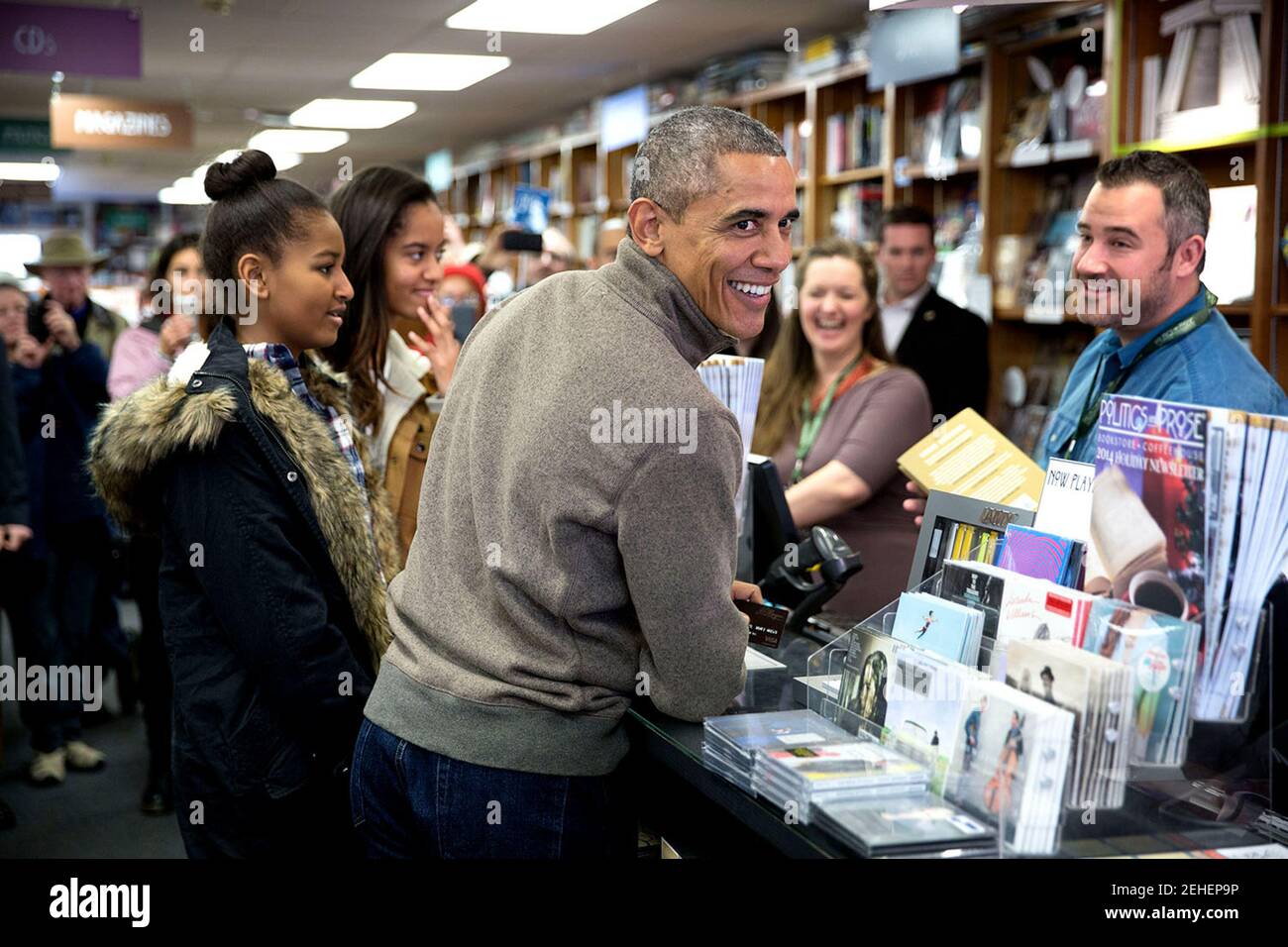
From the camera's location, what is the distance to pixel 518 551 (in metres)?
1.49

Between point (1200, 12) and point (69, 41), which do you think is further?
point (69, 41)

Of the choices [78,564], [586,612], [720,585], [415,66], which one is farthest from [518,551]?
[415,66]

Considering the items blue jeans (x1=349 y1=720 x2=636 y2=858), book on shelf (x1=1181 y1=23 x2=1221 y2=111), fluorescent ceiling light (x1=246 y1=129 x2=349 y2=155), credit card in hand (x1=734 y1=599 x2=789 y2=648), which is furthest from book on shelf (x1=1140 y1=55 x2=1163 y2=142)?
fluorescent ceiling light (x1=246 y1=129 x2=349 y2=155)

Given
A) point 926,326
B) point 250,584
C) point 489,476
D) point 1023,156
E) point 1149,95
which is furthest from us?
point 1023,156

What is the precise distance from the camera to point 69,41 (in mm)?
5844

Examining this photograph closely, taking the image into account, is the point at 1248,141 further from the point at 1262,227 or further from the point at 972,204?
the point at 972,204

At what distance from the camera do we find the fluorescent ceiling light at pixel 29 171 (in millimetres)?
12098

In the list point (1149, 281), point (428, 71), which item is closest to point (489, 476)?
point (1149, 281)

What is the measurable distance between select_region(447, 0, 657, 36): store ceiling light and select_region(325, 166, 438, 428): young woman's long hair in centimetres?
367

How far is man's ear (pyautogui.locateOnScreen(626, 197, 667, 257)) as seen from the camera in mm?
1597

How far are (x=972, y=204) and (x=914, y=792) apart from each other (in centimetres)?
476

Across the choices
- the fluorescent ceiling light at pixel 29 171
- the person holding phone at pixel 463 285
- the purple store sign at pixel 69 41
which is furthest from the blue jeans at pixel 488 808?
the fluorescent ceiling light at pixel 29 171

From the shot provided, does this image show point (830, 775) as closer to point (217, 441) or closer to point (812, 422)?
point (217, 441)

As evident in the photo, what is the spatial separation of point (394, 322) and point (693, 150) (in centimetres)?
134
